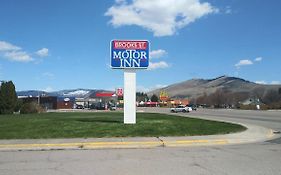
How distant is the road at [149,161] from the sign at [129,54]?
10117 millimetres

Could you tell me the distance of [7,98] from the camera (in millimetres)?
59438

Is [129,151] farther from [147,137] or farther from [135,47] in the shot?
[135,47]

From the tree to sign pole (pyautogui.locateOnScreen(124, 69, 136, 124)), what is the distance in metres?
37.6

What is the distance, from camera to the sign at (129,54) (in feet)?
80.8

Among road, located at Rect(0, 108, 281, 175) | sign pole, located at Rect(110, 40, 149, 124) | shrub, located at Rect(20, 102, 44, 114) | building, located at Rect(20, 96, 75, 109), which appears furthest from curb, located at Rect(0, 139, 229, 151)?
building, located at Rect(20, 96, 75, 109)

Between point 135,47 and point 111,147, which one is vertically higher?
point 135,47

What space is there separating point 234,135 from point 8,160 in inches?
440

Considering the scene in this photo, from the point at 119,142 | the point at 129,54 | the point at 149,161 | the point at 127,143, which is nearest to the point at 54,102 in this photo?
the point at 129,54

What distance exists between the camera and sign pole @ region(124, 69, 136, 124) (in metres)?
24.9

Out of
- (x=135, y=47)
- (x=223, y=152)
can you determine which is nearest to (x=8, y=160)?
(x=223, y=152)

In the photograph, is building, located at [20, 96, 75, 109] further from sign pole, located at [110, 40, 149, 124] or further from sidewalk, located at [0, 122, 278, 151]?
sidewalk, located at [0, 122, 278, 151]

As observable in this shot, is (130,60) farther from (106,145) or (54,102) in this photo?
(54,102)

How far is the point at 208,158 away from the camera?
12.5 metres

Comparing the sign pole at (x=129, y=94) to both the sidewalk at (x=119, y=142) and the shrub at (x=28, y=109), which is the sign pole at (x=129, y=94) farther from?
the shrub at (x=28, y=109)
